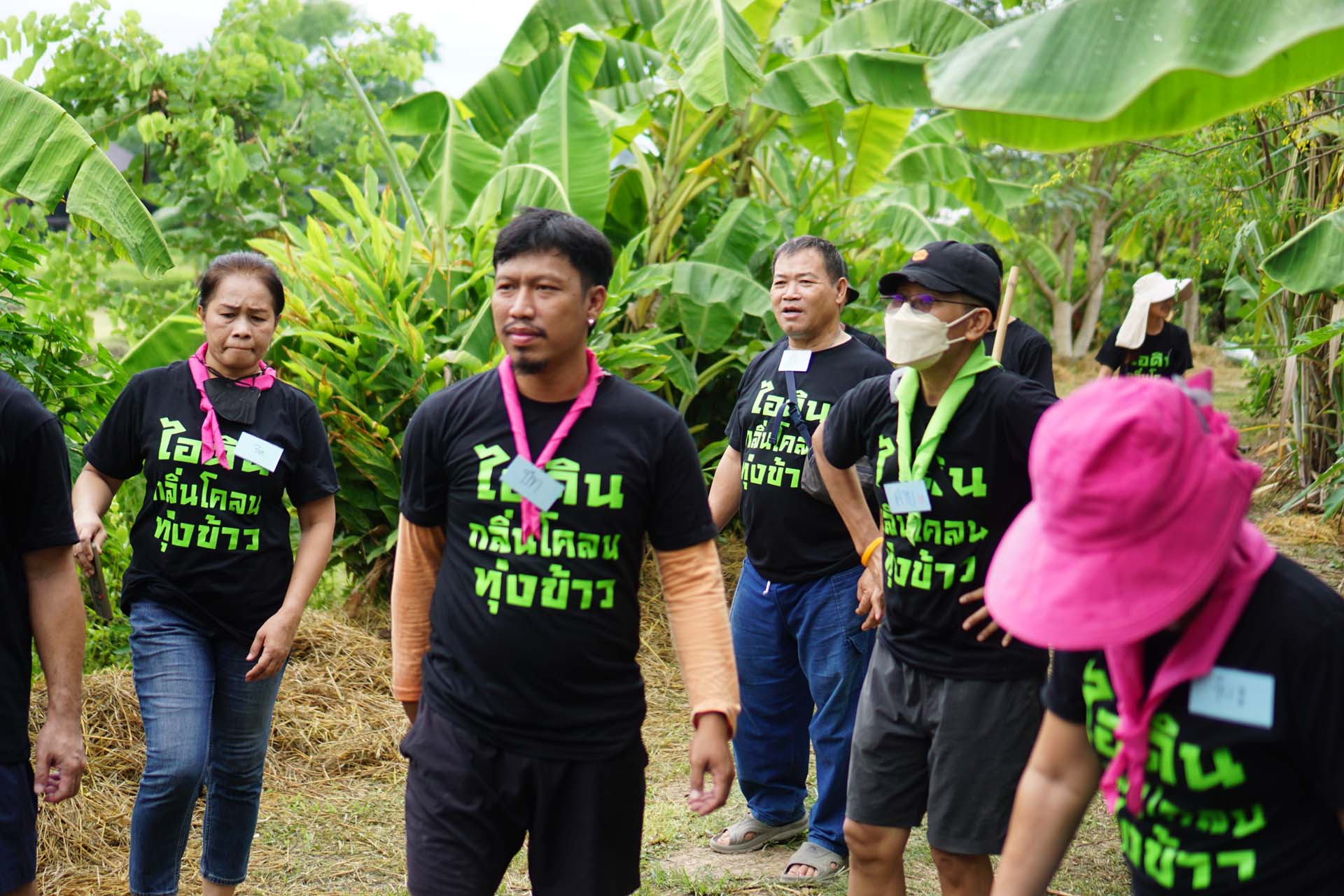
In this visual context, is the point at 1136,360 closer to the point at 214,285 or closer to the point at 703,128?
the point at 703,128

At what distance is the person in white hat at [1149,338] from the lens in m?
8.54

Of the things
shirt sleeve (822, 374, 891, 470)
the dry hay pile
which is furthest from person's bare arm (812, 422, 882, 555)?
the dry hay pile

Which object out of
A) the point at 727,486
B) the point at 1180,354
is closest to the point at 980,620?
the point at 727,486

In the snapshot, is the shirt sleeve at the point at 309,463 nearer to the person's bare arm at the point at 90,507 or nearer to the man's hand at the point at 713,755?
the person's bare arm at the point at 90,507

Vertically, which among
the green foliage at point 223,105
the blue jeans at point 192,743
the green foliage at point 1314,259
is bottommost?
the blue jeans at point 192,743

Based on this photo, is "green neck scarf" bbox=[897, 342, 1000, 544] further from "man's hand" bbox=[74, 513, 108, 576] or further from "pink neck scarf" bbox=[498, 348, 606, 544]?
"man's hand" bbox=[74, 513, 108, 576]

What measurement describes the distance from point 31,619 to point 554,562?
1202mm

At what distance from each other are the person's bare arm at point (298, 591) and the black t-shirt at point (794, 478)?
158 centimetres

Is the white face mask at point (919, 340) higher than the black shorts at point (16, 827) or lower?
higher

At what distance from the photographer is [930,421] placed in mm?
3572

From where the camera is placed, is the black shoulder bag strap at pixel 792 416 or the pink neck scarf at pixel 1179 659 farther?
the black shoulder bag strap at pixel 792 416

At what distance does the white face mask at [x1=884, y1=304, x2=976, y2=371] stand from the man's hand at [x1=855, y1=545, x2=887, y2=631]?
649 millimetres

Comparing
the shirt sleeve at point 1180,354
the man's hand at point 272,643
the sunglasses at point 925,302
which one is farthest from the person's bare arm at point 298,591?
the shirt sleeve at point 1180,354

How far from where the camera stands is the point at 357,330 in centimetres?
710
